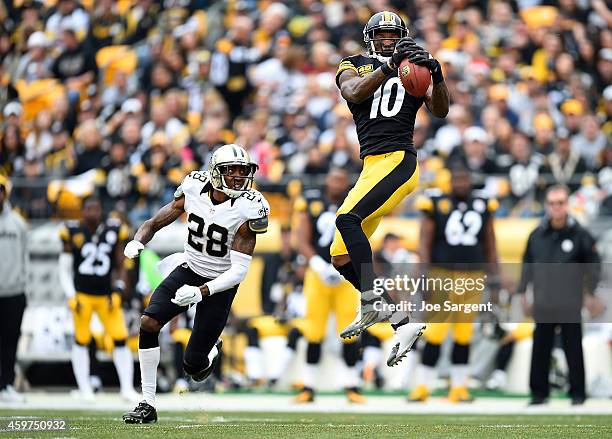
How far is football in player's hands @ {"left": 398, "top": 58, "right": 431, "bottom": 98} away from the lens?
7562 millimetres

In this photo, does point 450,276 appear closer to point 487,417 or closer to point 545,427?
point 487,417

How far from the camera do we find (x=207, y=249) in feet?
27.8

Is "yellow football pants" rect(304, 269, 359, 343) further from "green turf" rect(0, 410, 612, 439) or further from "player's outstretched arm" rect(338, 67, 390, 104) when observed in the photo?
"player's outstretched arm" rect(338, 67, 390, 104)

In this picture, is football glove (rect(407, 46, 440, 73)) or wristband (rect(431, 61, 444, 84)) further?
wristband (rect(431, 61, 444, 84))

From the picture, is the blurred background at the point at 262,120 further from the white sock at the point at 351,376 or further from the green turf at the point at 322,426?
the green turf at the point at 322,426

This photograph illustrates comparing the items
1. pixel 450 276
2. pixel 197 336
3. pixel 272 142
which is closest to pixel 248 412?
pixel 197 336

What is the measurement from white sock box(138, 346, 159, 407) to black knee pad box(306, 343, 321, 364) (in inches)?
111

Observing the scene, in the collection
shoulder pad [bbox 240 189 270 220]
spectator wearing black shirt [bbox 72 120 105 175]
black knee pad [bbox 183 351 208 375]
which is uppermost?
spectator wearing black shirt [bbox 72 120 105 175]

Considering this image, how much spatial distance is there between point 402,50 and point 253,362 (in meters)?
5.53

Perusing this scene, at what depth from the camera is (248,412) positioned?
9844 mm

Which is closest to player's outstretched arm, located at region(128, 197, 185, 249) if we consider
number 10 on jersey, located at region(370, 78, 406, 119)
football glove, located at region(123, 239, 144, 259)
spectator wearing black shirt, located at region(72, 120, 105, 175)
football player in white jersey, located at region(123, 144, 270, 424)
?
football player in white jersey, located at region(123, 144, 270, 424)

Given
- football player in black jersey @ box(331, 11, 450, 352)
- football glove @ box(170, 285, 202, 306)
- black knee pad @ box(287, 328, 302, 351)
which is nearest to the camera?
football player in black jersey @ box(331, 11, 450, 352)

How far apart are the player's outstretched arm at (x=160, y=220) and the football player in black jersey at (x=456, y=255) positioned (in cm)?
337

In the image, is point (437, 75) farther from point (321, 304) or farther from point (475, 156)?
point (475, 156)
